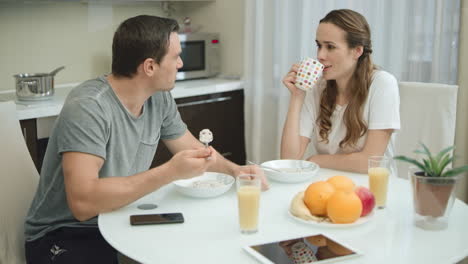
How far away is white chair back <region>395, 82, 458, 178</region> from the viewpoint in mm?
2271

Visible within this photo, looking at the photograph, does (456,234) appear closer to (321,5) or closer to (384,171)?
(384,171)

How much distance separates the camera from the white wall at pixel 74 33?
318cm

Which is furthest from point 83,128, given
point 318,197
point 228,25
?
point 228,25

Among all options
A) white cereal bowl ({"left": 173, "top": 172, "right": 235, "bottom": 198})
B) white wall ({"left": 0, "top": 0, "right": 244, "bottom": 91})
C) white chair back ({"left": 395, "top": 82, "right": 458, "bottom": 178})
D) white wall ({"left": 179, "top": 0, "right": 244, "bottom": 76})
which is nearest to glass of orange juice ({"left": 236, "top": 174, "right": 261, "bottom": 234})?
white cereal bowl ({"left": 173, "top": 172, "right": 235, "bottom": 198})

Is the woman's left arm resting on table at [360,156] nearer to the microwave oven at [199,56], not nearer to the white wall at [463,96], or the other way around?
the white wall at [463,96]

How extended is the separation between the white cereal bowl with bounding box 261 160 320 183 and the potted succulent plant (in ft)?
1.44

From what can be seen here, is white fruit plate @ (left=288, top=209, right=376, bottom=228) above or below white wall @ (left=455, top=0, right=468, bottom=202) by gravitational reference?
below

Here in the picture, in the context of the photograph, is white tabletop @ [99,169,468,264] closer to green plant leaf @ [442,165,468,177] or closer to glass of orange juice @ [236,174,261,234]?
glass of orange juice @ [236,174,261,234]

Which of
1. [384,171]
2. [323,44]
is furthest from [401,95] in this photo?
[384,171]

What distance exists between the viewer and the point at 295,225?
1.51 metres

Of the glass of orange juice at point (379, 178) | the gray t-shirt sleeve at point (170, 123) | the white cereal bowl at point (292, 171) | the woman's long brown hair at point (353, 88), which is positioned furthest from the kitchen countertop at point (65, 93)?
the glass of orange juice at point (379, 178)

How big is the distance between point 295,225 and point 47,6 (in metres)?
2.33

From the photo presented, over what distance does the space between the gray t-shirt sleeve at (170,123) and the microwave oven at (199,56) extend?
1.44 m

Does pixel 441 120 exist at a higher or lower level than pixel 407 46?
lower
